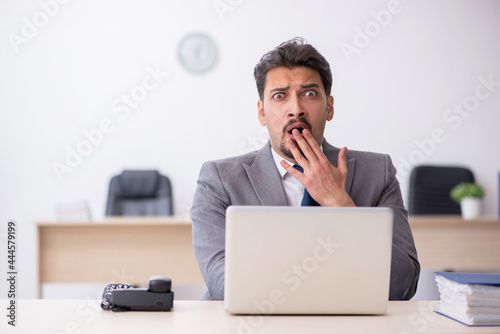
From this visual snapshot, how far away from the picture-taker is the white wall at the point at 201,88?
4508 millimetres

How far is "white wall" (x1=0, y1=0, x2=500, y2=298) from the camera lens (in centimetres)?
451

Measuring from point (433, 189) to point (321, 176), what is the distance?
10.7 ft

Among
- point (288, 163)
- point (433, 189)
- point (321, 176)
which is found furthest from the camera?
point (433, 189)

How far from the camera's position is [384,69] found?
190 inches

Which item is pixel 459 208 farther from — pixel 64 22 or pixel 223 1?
pixel 64 22

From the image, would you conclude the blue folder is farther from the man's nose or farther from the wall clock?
the wall clock

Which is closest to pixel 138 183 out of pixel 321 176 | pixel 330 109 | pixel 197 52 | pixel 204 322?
pixel 197 52

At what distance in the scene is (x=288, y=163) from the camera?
1711 mm

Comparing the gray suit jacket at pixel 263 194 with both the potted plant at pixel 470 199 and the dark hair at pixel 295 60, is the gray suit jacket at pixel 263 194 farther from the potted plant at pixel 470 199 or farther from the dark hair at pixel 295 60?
the potted plant at pixel 470 199

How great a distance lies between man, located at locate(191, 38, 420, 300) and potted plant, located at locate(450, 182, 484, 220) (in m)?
2.41

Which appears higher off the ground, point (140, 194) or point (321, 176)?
point (321, 176)

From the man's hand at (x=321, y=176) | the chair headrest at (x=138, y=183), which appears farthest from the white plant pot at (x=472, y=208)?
the man's hand at (x=321, y=176)

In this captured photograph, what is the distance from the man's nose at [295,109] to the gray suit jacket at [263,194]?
176 millimetres

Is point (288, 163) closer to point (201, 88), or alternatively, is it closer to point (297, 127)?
point (297, 127)
